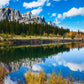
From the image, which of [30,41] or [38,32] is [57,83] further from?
[38,32]

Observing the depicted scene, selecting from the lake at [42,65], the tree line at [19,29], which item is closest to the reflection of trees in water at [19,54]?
the lake at [42,65]

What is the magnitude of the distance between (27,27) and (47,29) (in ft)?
109

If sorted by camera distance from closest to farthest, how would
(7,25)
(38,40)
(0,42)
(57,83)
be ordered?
(57,83)
(0,42)
(38,40)
(7,25)

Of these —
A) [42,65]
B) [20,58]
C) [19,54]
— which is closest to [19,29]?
[19,54]

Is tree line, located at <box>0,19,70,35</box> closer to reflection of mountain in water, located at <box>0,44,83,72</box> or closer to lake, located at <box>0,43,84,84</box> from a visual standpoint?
reflection of mountain in water, located at <box>0,44,83,72</box>

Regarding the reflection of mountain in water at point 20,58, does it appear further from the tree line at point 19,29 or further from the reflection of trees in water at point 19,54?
the tree line at point 19,29

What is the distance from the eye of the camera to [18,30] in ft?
429

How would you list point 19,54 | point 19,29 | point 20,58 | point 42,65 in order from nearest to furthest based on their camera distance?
point 42,65 < point 20,58 < point 19,54 < point 19,29

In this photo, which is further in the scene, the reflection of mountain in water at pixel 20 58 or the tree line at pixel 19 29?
the tree line at pixel 19 29

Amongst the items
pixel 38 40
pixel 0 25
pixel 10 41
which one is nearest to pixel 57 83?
pixel 10 41

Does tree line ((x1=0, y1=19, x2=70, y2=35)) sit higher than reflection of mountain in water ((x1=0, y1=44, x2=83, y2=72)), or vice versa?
tree line ((x1=0, y1=19, x2=70, y2=35))

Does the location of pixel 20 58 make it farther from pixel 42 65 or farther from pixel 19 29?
pixel 19 29

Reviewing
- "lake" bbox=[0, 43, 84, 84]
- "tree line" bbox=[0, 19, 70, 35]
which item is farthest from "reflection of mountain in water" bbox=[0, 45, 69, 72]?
"tree line" bbox=[0, 19, 70, 35]

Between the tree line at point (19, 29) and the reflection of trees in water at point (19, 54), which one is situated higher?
the tree line at point (19, 29)
